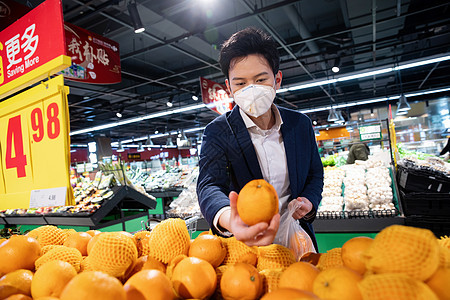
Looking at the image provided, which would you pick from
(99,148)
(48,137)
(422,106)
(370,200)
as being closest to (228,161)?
(48,137)

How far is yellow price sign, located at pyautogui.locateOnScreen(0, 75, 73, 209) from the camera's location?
4.87 feet

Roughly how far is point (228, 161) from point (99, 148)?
19570 millimetres

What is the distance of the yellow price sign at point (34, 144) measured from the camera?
1484 mm

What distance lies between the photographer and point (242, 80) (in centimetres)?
148

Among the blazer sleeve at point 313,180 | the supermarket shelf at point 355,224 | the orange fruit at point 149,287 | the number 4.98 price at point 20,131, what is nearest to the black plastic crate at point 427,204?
the supermarket shelf at point 355,224

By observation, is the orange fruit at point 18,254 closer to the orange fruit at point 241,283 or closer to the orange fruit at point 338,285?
the orange fruit at point 241,283

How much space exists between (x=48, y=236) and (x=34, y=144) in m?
0.54

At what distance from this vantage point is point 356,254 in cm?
85

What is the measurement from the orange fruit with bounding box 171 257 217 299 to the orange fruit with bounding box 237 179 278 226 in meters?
0.22

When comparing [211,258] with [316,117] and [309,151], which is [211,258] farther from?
[316,117]

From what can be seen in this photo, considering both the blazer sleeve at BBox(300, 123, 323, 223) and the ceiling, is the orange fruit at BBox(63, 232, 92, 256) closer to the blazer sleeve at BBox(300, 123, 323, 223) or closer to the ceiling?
the blazer sleeve at BBox(300, 123, 323, 223)

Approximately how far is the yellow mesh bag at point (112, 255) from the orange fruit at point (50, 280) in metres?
0.09

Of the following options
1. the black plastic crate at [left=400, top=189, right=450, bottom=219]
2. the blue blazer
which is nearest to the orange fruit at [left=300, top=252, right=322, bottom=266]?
the blue blazer

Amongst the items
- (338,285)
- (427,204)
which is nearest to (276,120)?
(338,285)
